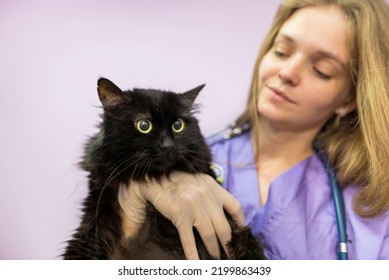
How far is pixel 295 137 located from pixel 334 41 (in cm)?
36

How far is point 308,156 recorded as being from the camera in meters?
1.25

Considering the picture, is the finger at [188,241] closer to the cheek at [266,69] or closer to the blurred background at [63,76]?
the blurred background at [63,76]

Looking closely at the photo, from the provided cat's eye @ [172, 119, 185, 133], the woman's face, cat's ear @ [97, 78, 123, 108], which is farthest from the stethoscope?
cat's ear @ [97, 78, 123, 108]

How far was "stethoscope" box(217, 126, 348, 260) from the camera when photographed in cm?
97

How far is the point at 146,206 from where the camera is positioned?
971 mm

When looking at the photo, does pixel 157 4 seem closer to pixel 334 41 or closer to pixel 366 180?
pixel 334 41

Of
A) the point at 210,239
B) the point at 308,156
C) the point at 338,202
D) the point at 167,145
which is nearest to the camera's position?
the point at 167,145

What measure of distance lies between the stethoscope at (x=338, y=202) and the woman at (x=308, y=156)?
0.8 inches

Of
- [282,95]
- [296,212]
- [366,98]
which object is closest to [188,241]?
[296,212]

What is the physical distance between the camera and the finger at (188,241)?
91 centimetres

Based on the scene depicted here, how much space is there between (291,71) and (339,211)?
439 millimetres

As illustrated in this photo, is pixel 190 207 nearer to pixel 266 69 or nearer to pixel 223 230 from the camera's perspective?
pixel 223 230

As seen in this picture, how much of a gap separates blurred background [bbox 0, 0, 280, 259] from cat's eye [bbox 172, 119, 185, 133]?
129 millimetres

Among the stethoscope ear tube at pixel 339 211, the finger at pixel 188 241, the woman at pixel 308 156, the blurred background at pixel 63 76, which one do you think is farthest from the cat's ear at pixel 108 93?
the stethoscope ear tube at pixel 339 211
